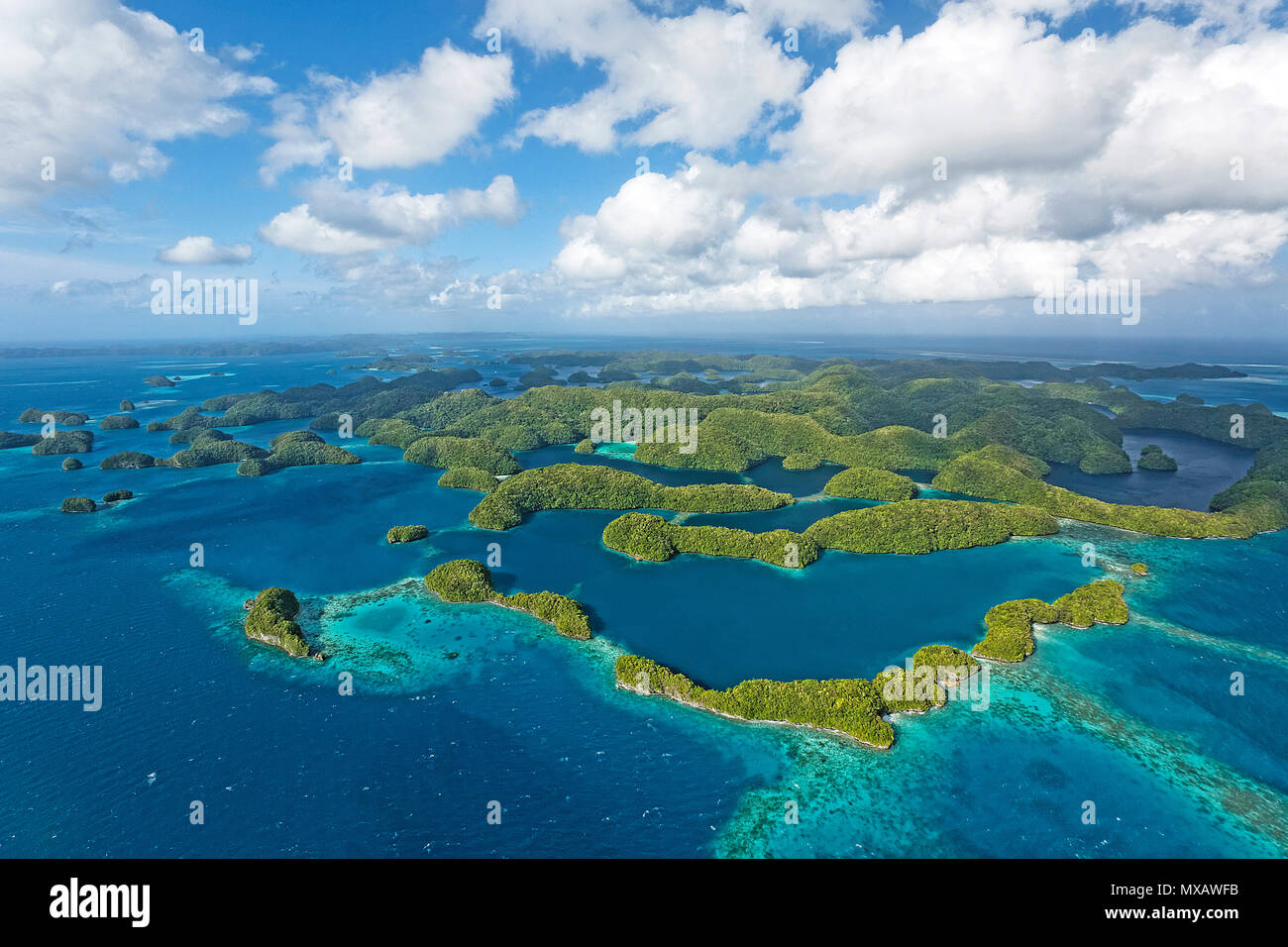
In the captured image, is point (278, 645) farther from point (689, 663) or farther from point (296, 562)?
point (689, 663)

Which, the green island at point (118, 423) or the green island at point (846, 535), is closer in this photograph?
the green island at point (846, 535)

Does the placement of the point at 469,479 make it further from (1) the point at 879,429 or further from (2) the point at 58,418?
(2) the point at 58,418

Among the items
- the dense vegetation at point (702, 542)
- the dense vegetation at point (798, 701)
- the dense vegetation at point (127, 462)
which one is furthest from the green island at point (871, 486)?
the dense vegetation at point (127, 462)

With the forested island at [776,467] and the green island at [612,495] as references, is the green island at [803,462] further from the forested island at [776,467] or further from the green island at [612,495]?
the green island at [612,495]

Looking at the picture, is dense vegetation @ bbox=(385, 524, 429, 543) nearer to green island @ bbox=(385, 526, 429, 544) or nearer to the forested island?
green island @ bbox=(385, 526, 429, 544)

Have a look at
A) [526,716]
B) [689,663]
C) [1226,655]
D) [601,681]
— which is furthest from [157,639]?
[1226,655]

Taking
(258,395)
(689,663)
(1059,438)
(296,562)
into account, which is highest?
(258,395)
